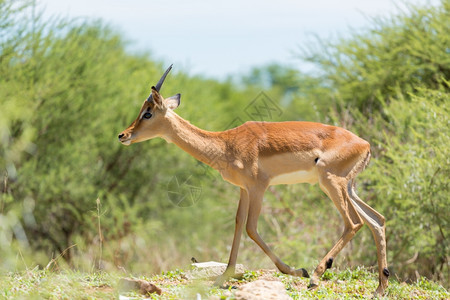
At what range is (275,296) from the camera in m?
6.45

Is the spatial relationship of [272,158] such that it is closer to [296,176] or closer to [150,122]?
[296,176]

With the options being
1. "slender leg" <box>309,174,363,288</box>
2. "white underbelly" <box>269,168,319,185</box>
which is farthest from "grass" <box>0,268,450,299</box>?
"white underbelly" <box>269,168,319,185</box>

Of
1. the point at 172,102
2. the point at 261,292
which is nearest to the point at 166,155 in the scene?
the point at 172,102

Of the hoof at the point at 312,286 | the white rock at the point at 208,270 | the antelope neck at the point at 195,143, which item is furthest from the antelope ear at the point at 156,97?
the hoof at the point at 312,286

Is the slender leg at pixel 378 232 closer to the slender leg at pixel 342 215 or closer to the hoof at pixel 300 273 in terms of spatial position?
the slender leg at pixel 342 215

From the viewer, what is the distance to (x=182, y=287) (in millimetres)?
7438

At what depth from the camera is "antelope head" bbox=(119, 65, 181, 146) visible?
7.96 meters

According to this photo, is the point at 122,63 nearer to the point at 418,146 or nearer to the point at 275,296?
the point at 418,146

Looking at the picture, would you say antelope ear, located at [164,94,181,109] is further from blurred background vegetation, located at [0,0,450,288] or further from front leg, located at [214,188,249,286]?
blurred background vegetation, located at [0,0,450,288]

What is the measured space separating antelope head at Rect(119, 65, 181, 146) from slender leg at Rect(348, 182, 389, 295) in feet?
7.80

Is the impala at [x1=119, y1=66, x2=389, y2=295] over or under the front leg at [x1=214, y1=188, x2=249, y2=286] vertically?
over

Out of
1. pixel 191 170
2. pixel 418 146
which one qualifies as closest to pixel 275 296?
pixel 418 146

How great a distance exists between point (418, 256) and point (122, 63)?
13.4m

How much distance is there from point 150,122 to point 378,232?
9.69 ft
